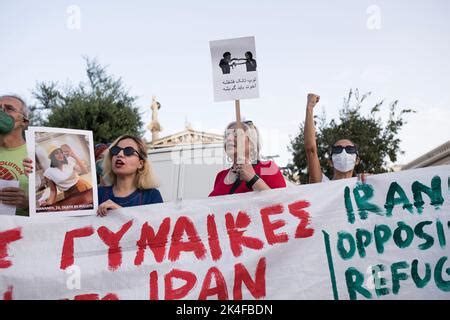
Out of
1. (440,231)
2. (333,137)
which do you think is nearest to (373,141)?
(333,137)

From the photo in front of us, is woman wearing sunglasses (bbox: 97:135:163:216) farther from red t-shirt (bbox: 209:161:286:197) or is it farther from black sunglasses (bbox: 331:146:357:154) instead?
black sunglasses (bbox: 331:146:357:154)

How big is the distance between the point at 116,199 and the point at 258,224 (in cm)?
107

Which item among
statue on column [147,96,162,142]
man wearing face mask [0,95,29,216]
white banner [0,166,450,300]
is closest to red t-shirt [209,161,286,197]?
white banner [0,166,450,300]

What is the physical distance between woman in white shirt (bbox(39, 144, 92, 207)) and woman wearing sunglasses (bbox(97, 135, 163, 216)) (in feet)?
0.90

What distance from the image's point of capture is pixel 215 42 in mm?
3264

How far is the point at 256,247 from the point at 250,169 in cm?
53

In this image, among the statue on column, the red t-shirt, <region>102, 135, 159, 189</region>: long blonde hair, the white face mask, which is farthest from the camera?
the statue on column

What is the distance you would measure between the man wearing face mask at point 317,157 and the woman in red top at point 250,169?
16.1 inches

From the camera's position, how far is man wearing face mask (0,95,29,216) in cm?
335

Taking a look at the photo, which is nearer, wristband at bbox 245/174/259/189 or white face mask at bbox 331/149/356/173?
wristband at bbox 245/174/259/189

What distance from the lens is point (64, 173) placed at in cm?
313

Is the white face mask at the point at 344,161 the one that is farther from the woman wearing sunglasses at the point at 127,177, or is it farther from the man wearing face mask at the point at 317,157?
the woman wearing sunglasses at the point at 127,177

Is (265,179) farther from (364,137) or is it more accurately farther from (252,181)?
(364,137)

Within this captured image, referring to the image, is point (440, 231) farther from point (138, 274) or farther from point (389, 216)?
point (138, 274)
